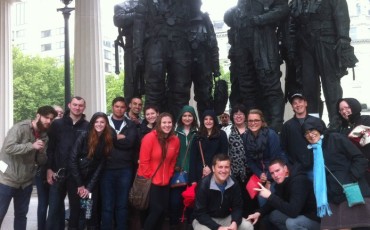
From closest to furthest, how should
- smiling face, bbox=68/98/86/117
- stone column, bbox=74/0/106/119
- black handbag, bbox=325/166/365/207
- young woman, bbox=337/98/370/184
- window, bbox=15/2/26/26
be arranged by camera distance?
black handbag, bbox=325/166/365/207, young woman, bbox=337/98/370/184, smiling face, bbox=68/98/86/117, stone column, bbox=74/0/106/119, window, bbox=15/2/26/26

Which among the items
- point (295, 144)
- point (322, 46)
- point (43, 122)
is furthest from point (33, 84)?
point (295, 144)

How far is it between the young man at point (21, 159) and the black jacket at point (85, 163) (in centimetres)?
47

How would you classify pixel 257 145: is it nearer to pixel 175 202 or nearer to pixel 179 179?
pixel 179 179

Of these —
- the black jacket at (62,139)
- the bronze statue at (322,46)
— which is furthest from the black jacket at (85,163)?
the bronze statue at (322,46)

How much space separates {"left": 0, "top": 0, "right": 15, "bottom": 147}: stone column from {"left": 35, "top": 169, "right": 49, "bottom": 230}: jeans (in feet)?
44.2

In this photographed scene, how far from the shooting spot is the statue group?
284 inches

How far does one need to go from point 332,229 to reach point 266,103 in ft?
10.3

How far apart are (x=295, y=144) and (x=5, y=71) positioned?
646 inches

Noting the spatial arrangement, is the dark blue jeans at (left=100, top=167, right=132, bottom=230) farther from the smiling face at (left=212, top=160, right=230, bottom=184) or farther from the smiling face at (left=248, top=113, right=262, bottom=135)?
the smiling face at (left=248, top=113, right=262, bottom=135)

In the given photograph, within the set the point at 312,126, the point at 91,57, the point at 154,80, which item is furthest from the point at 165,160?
the point at 91,57

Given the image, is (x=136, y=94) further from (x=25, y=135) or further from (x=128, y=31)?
(x=25, y=135)

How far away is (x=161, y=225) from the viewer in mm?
5676

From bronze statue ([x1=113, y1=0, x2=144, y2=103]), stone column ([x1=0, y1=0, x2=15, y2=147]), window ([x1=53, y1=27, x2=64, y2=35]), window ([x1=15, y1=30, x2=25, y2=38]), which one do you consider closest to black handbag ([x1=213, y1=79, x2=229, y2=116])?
bronze statue ([x1=113, y1=0, x2=144, y2=103])

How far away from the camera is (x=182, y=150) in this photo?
6.02 metres
